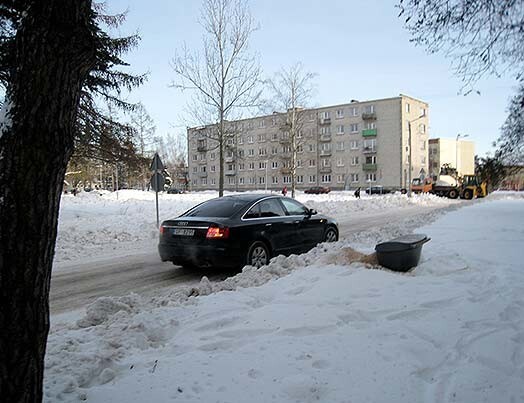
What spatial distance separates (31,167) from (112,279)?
5.63m

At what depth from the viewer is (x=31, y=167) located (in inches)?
75.8

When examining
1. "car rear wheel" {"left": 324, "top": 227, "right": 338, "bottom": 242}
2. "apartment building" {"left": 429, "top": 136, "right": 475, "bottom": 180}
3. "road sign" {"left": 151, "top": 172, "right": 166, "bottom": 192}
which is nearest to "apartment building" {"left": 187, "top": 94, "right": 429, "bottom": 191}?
"apartment building" {"left": 429, "top": 136, "right": 475, "bottom": 180}

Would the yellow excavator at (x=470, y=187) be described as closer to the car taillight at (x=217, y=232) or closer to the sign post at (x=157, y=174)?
the sign post at (x=157, y=174)

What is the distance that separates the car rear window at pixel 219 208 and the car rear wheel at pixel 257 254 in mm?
735

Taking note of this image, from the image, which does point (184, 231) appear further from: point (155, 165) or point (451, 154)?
point (451, 154)

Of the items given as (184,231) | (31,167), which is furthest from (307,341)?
(184,231)

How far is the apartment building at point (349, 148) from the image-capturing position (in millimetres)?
68000

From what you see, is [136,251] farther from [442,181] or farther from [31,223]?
[442,181]

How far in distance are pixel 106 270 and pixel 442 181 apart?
1812 inches

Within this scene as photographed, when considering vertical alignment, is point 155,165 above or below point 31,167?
above

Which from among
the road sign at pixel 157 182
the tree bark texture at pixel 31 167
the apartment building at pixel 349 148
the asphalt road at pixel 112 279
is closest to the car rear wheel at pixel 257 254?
the asphalt road at pixel 112 279

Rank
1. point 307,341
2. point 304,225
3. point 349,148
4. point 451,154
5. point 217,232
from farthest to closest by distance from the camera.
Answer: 1. point 451,154
2. point 349,148
3. point 304,225
4. point 217,232
5. point 307,341

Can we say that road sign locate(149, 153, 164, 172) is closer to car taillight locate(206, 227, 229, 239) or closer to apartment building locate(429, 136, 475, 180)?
car taillight locate(206, 227, 229, 239)

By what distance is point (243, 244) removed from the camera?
7094mm
